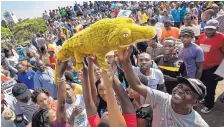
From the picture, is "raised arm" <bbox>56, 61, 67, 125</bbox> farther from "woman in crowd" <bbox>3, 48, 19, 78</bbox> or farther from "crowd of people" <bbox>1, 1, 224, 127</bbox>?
"woman in crowd" <bbox>3, 48, 19, 78</bbox>

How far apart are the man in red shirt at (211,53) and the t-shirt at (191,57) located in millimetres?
382

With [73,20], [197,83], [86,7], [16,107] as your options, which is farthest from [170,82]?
[86,7]

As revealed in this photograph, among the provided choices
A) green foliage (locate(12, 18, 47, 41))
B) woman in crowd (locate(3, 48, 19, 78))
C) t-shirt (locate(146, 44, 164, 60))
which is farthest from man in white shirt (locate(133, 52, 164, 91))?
green foliage (locate(12, 18, 47, 41))

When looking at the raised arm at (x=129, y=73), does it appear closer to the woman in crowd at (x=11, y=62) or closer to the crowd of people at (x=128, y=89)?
the crowd of people at (x=128, y=89)

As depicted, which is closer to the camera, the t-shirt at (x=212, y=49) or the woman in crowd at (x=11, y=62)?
the t-shirt at (x=212, y=49)

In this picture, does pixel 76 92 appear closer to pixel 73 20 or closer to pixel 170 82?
pixel 170 82

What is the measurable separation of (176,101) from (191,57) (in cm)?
195

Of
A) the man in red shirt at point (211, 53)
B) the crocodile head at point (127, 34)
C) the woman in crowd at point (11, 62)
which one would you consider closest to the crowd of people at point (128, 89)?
the man in red shirt at point (211, 53)

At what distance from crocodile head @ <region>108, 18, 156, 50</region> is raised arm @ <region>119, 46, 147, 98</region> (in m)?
0.19

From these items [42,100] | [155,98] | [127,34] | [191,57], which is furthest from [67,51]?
[191,57]

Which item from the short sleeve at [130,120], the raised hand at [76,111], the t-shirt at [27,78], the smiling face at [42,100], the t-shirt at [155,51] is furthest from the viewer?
the t-shirt at [27,78]

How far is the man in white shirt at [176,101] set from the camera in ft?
6.50

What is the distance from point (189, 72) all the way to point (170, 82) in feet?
1.39

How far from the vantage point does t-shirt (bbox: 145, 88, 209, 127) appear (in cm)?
199
